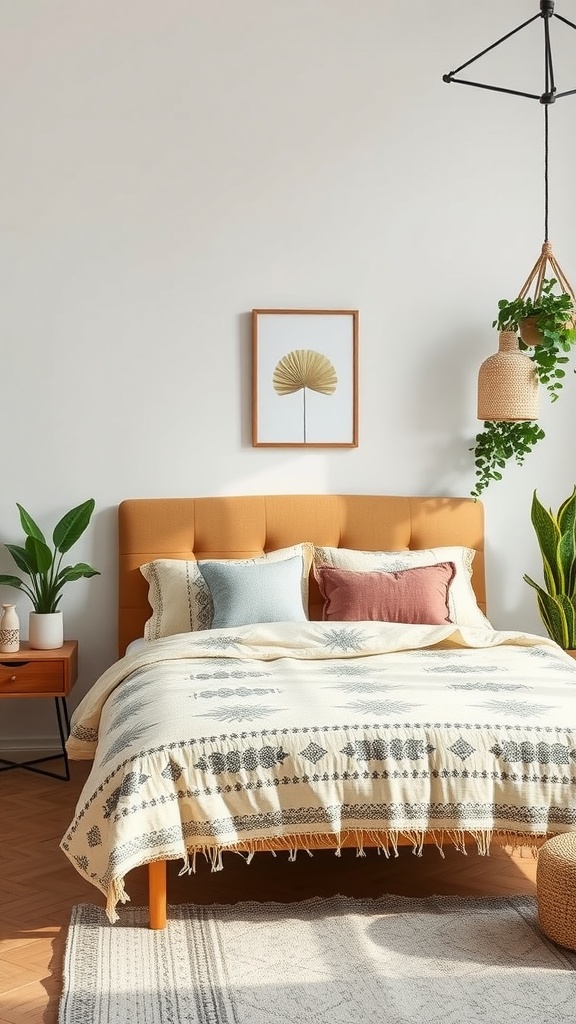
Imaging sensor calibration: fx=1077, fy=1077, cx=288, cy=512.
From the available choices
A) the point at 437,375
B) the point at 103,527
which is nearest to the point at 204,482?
the point at 103,527

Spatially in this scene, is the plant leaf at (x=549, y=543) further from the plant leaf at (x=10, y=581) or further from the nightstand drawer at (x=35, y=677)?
the plant leaf at (x=10, y=581)

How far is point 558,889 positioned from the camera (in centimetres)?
273

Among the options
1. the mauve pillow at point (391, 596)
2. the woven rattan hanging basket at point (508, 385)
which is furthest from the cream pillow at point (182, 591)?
the woven rattan hanging basket at point (508, 385)

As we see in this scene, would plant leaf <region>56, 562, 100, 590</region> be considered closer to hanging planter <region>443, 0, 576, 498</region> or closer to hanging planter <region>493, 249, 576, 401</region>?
hanging planter <region>443, 0, 576, 498</region>

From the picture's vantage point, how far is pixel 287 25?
4.86 m

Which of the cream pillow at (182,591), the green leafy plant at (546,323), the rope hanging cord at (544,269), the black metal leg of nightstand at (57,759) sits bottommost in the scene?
the black metal leg of nightstand at (57,759)

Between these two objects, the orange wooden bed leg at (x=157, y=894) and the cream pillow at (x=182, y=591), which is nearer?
the orange wooden bed leg at (x=157, y=894)

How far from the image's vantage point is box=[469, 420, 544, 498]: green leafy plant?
16.1ft

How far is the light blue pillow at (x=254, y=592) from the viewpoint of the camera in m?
4.26

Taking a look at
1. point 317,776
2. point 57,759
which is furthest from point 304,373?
point 317,776

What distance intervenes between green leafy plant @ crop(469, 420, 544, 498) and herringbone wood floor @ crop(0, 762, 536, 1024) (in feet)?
6.30

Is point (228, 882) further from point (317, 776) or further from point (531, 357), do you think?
point (531, 357)

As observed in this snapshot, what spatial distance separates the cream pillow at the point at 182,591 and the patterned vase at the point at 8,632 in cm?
55

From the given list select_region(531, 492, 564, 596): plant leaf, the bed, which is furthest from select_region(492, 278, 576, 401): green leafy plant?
the bed
